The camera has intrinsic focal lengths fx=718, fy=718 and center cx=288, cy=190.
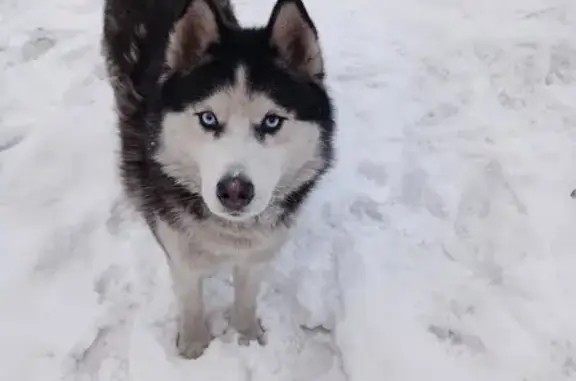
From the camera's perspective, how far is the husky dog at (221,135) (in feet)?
6.92

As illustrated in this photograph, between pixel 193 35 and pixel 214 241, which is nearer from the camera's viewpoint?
pixel 193 35

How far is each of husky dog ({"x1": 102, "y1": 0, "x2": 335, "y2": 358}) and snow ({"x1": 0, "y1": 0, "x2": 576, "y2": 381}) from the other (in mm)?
361

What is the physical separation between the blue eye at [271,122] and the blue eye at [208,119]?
0.14m

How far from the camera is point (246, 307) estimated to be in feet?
9.07

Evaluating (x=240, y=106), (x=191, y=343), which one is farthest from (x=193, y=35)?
(x=191, y=343)

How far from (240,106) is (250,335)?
1.05 metres

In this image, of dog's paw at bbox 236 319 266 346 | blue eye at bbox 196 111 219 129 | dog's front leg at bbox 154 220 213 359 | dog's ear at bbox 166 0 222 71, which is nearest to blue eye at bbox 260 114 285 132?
blue eye at bbox 196 111 219 129

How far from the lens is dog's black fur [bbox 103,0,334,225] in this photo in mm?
2170

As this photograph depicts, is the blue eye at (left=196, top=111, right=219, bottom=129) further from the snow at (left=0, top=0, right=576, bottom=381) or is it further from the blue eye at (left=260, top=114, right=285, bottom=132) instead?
the snow at (left=0, top=0, right=576, bottom=381)

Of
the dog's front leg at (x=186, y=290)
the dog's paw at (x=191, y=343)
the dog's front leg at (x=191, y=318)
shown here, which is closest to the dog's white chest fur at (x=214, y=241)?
the dog's front leg at (x=186, y=290)

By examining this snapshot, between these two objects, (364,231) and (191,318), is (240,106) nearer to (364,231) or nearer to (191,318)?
(191,318)

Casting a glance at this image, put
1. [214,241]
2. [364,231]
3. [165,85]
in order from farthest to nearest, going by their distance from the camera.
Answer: [364,231], [214,241], [165,85]

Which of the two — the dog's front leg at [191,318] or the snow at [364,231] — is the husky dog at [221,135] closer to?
the dog's front leg at [191,318]

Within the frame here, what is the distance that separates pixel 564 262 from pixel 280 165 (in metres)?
1.51
